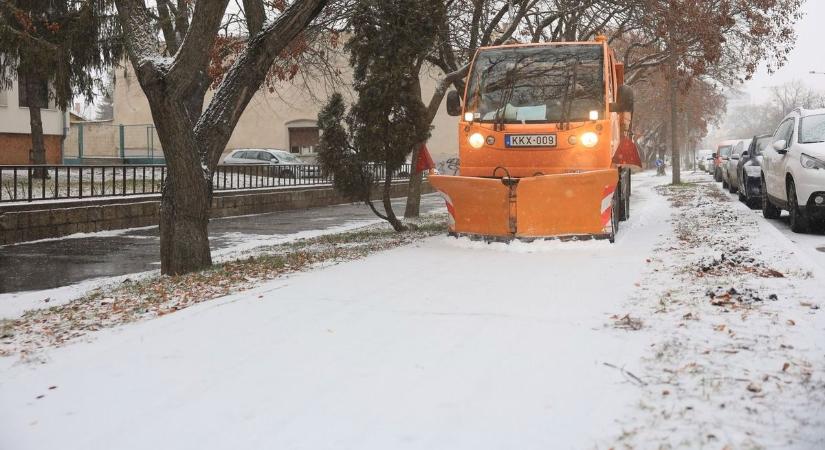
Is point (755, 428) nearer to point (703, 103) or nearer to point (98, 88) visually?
point (98, 88)

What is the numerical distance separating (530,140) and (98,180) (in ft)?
32.6

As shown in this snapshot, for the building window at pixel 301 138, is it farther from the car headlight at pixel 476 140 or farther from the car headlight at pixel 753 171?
the car headlight at pixel 476 140

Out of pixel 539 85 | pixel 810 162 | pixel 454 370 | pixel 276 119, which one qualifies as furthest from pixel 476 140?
pixel 276 119

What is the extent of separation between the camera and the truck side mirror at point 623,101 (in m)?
10.4

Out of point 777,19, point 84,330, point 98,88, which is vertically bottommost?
point 84,330

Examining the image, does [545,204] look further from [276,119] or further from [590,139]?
[276,119]

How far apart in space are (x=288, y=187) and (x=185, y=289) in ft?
49.6

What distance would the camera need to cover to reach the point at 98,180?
15688 mm

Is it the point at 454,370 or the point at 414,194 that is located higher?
the point at 414,194

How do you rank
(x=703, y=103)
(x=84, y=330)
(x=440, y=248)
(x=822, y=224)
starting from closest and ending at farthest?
1. (x=84, y=330)
2. (x=440, y=248)
3. (x=822, y=224)
4. (x=703, y=103)

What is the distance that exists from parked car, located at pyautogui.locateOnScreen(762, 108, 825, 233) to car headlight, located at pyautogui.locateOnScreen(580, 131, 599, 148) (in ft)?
10.6

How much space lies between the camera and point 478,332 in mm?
5109

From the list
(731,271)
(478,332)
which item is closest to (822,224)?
(731,271)

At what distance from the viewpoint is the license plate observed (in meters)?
10.1
